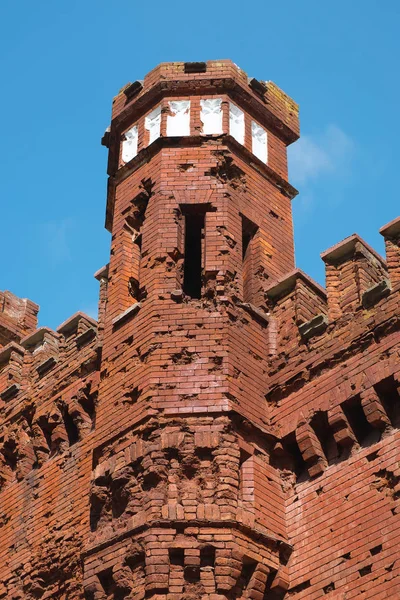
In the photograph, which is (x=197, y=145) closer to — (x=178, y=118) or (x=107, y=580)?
(x=178, y=118)

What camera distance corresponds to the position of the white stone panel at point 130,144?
17000 millimetres

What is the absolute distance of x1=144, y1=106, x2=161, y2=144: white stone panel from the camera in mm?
16656

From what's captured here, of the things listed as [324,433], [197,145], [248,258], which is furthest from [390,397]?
[197,145]

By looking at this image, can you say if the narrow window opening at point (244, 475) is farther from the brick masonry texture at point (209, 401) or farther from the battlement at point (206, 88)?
the battlement at point (206, 88)

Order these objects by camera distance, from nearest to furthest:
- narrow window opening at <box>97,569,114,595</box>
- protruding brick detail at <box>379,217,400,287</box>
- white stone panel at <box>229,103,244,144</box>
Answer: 1. narrow window opening at <box>97,569,114,595</box>
2. protruding brick detail at <box>379,217,400,287</box>
3. white stone panel at <box>229,103,244,144</box>

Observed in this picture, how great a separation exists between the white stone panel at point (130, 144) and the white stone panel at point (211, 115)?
1.13m

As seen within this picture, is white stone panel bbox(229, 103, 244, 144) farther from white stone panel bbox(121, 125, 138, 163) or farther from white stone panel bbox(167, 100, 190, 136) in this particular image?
white stone panel bbox(121, 125, 138, 163)

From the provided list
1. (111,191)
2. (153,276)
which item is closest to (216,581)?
(153,276)

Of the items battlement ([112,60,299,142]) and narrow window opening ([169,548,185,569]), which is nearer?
narrow window opening ([169,548,185,569])

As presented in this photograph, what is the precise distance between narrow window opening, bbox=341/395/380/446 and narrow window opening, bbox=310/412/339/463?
0.99ft

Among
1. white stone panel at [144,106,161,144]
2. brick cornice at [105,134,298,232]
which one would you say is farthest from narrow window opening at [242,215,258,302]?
white stone panel at [144,106,161,144]

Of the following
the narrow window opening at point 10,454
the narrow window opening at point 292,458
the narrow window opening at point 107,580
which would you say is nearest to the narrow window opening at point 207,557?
the narrow window opening at point 107,580

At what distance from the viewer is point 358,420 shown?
1313cm

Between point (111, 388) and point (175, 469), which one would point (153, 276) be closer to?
point (111, 388)
